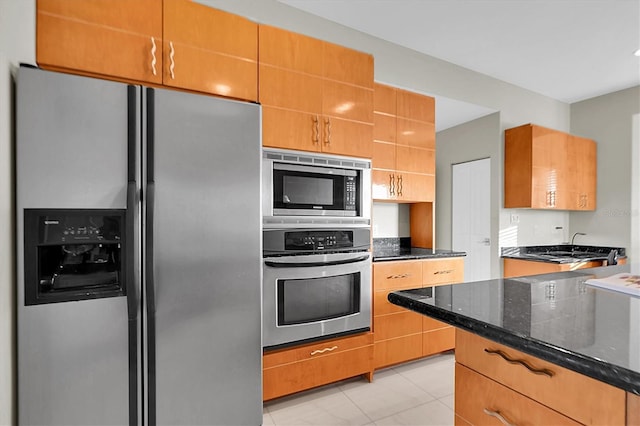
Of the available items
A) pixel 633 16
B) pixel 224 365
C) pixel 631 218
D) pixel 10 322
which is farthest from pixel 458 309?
pixel 631 218

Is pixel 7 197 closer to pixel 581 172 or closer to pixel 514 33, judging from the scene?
pixel 514 33

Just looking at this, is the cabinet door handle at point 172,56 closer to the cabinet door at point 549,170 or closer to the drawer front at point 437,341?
the drawer front at point 437,341

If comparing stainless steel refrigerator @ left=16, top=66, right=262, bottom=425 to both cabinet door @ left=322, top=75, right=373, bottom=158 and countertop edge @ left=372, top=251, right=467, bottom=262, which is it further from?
countertop edge @ left=372, top=251, right=467, bottom=262

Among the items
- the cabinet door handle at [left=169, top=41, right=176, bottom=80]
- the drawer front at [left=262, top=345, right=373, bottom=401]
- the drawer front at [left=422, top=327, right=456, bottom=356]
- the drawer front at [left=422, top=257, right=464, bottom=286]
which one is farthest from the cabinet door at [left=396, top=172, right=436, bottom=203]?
the cabinet door handle at [left=169, top=41, right=176, bottom=80]

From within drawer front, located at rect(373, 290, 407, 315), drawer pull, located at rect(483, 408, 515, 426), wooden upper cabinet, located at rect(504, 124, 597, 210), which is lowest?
drawer front, located at rect(373, 290, 407, 315)

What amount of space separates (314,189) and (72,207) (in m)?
1.31

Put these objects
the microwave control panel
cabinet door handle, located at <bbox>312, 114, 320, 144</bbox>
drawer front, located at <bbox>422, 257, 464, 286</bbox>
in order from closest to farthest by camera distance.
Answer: cabinet door handle, located at <bbox>312, 114, 320, 144</bbox> < the microwave control panel < drawer front, located at <bbox>422, 257, 464, 286</bbox>

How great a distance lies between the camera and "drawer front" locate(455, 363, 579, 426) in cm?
87

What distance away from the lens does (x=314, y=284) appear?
2174 millimetres

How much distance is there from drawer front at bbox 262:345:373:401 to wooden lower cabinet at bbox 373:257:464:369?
186 millimetres

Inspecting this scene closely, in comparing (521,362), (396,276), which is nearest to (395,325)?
(396,276)

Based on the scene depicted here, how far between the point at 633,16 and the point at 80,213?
→ 3971 millimetres

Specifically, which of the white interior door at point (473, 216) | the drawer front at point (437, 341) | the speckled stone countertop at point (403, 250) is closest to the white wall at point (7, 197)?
the speckled stone countertop at point (403, 250)

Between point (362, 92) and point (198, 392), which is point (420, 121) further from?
point (198, 392)
